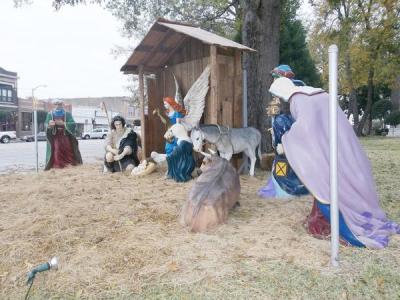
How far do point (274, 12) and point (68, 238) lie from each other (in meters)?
6.28

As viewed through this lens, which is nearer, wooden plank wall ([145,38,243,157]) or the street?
wooden plank wall ([145,38,243,157])

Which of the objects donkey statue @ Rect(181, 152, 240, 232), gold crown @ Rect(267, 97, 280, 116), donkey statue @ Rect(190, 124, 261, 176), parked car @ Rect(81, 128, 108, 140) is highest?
gold crown @ Rect(267, 97, 280, 116)

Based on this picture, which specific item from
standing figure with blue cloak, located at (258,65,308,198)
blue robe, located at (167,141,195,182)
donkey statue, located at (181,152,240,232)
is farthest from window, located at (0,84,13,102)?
donkey statue, located at (181,152,240,232)

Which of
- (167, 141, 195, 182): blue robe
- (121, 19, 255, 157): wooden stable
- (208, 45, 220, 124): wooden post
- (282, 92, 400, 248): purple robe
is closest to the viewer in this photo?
(282, 92, 400, 248): purple robe

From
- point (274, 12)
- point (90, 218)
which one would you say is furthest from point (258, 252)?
point (274, 12)

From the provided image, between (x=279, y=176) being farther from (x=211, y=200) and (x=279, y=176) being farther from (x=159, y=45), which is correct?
(x=159, y=45)

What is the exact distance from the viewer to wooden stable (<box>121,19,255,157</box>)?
21.6ft

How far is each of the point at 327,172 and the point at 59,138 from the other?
7.31 meters

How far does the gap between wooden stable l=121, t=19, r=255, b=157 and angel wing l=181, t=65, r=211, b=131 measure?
0.17 m

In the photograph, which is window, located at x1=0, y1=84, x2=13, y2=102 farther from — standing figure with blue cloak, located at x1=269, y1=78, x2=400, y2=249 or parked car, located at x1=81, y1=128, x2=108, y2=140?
standing figure with blue cloak, located at x1=269, y1=78, x2=400, y2=249

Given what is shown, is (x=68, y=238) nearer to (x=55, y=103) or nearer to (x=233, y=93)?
(x=233, y=93)

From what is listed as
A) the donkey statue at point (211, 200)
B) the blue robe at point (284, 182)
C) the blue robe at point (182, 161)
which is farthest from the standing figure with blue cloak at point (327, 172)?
the blue robe at point (182, 161)

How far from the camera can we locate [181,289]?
273cm

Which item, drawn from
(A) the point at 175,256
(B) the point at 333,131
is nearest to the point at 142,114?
(A) the point at 175,256
